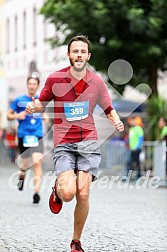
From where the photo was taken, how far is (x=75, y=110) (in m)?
6.74

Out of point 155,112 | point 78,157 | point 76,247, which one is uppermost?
point 155,112

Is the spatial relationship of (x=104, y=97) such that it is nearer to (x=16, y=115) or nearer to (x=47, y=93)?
(x=47, y=93)

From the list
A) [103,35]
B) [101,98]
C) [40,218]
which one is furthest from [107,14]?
[101,98]

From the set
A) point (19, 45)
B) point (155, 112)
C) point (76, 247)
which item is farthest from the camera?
point (19, 45)

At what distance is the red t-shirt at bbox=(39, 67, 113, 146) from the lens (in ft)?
22.2

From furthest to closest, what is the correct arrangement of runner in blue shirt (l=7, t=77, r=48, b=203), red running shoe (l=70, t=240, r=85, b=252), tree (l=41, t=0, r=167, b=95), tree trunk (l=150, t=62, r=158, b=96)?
tree trunk (l=150, t=62, r=158, b=96)
tree (l=41, t=0, r=167, b=95)
runner in blue shirt (l=7, t=77, r=48, b=203)
red running shoe (l=70, t=240, r=85, b=252)

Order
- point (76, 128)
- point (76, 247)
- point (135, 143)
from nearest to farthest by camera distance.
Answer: point (76, 247) → point (76, 128) → point (135, 143)

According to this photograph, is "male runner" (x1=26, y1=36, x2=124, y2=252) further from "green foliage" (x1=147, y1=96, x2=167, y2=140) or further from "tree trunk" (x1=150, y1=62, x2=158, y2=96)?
"tree trunk" (x1=150, y1=62, x2=158, y2=96)

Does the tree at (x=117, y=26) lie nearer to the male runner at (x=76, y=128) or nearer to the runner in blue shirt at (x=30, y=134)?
the runner in blue shirt at (x=30, y=134)

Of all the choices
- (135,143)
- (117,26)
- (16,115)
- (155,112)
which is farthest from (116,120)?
(117,26)

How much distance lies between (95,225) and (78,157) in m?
2.47

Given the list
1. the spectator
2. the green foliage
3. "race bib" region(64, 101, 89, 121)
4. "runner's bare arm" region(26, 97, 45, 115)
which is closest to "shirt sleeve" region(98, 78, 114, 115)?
"race bib" region(64, 101, 89, 121)

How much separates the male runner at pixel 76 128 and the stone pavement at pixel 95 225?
1.98 ft

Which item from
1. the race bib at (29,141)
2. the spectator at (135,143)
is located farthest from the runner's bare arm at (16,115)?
the spectator at (135,143)
